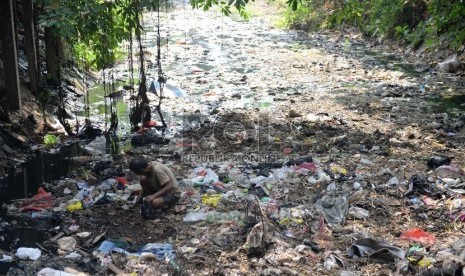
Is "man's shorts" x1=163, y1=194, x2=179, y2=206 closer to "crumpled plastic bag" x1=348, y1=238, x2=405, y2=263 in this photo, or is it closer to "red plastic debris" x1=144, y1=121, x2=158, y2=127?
"crumpled plastic bag" x1=348, y1=238, x2=405, y2=263


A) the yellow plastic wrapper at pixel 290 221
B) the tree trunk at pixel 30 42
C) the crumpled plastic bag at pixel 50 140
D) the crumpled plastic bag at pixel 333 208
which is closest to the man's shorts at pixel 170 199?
the yellow plastic wrapper at pixel 290 221

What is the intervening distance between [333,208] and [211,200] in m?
1.28

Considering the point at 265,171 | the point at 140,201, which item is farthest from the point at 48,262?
the point at 265,171

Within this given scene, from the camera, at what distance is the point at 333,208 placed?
5.05 m

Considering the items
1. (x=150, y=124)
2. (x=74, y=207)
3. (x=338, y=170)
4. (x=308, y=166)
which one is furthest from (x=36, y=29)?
(x=338, y=170)

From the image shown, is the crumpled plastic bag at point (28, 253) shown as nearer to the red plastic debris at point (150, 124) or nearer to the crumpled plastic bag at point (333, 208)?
the crumpled plastic bag at point (333, 208)

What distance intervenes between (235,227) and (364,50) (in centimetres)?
1276

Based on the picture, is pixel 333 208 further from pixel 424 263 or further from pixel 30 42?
pixel 30 42

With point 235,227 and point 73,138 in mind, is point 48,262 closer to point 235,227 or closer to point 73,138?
point 235,227

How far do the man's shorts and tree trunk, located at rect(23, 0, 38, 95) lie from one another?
4331 millimetres

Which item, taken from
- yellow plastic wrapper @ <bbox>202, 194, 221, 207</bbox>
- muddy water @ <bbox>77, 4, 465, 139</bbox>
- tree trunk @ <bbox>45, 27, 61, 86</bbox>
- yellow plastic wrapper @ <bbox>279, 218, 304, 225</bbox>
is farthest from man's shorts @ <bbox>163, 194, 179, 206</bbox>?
tree trunk @ <bbox>45, 27, 61, 86</bbox>

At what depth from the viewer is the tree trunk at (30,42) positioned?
7836mm

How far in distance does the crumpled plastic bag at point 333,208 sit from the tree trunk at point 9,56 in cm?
479

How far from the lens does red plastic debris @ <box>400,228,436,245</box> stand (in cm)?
442
